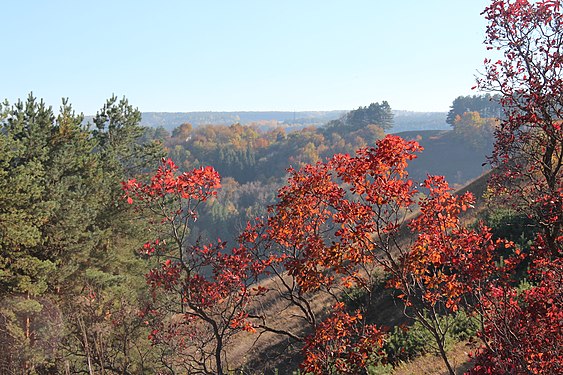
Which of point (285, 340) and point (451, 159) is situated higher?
point (451, 159)

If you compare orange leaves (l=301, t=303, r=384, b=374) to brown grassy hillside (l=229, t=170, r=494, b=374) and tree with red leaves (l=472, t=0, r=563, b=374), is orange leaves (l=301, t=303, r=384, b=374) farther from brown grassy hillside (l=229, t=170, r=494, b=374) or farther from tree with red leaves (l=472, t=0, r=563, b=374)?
brown grassy hillside (l=229, t=170, r=494, b=374)

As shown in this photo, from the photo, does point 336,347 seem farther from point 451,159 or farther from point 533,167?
point 451,159

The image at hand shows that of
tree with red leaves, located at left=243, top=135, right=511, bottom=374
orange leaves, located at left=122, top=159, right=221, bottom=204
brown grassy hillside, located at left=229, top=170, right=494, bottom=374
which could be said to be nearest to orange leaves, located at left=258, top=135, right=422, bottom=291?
tree with red leaves, located at left=243, top=135, right=511, bottom=374

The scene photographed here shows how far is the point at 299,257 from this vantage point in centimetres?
897

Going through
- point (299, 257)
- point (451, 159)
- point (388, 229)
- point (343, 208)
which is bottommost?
point (451, 159)

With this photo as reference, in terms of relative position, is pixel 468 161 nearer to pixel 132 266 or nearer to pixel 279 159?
pixel 279 159

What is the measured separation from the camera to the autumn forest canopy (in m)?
6.74

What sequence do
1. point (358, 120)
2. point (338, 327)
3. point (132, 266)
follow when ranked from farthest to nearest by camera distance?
point (358, 120) < point (132, 266) < point (338, 327)

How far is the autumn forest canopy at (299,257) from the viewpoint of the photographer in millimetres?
6742

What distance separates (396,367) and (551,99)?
9.50m

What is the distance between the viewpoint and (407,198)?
23.2ft

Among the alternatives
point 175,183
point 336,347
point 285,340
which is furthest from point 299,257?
point 285,340

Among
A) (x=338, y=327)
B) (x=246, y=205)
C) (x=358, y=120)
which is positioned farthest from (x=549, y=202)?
(x=358, y=120)

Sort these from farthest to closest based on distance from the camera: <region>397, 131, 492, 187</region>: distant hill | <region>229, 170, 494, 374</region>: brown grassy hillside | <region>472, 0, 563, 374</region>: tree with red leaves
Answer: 1. <region>397, 131, 492, 187</region>: distant hill
2. <region>229, 170, 494, 374</region>: brown grassy hillside
3. <region>472, 0, 563, 374</region>: tree with red leaves
